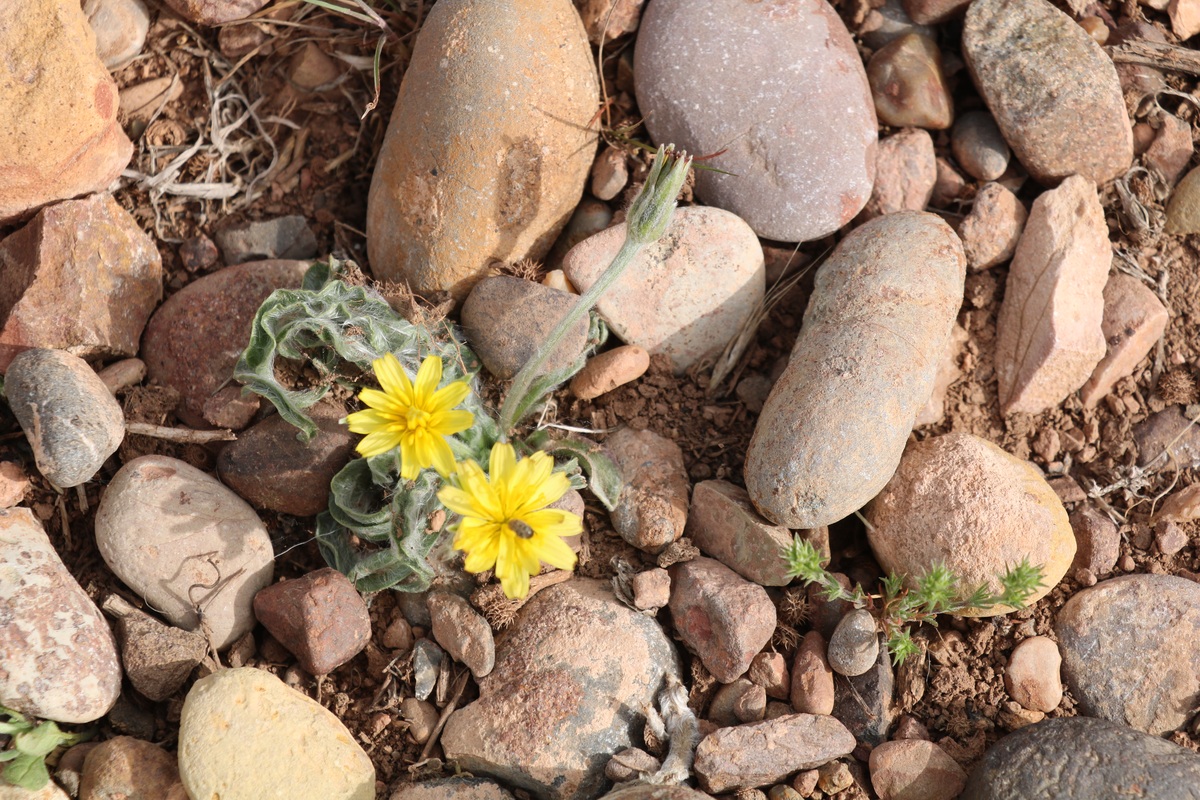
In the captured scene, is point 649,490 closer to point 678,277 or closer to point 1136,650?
point 678,277

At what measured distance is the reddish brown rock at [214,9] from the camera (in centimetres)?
354

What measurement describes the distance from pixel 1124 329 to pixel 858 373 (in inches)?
46.3

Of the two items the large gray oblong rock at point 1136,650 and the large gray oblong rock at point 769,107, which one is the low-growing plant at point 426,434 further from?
the large gray oblong rock at point 1136,650

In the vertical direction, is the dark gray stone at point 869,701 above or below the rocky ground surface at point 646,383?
below

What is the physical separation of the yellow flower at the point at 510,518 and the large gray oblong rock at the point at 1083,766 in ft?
4.84

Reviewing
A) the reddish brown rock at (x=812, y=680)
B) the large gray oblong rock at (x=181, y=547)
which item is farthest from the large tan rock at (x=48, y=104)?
the reddish brown rock at (x=812, y=680)

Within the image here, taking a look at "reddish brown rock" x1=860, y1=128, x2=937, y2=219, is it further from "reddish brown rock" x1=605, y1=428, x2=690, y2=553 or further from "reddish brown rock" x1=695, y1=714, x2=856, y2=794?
"reddish brown rock" x1=695, y1=714, x2=856, y2=794

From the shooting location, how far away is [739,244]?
11.1ft

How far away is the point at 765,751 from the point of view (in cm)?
281

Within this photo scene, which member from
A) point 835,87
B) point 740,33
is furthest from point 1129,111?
point 740,33

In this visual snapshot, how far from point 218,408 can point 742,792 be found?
212 cm

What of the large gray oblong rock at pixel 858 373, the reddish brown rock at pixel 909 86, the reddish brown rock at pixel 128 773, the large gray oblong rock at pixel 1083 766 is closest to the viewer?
the large gray oblong rock at pixel 1083 766

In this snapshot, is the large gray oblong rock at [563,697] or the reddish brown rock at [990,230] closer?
the large gray oblong rock at [563,697]

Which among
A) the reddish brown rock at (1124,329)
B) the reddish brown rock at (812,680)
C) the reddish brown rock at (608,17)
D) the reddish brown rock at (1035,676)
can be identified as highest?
the reddish brown rock at (608,17)
